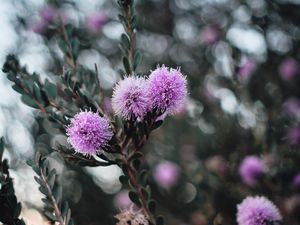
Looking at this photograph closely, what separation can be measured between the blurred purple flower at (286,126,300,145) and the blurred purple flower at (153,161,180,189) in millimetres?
1075

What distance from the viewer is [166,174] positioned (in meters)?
3.51

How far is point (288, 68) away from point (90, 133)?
9.03 ft

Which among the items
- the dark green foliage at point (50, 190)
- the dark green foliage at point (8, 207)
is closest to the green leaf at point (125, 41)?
the dark green foliage at point (50, 190)

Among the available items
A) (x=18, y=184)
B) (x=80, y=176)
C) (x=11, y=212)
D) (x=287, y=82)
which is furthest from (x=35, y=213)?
(x=287, y=82)

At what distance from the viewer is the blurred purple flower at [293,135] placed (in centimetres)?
267

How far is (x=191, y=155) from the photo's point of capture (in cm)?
358

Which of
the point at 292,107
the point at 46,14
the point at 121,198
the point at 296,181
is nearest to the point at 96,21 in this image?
the point at 46,14

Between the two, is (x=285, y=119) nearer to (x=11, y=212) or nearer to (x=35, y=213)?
(x=35, y=213)

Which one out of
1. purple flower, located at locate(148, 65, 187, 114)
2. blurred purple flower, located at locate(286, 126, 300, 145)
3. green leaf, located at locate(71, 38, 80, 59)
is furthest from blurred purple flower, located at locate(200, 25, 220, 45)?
purple flower, located at locate(148, 65, 187, 114)

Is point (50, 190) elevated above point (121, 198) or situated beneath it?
situated beneath

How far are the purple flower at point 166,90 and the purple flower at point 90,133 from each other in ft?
0.48

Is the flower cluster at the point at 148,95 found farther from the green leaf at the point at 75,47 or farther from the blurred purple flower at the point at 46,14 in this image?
the blurred purple flower at the point at 46,14

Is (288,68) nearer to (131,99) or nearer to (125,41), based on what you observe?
(125,41)

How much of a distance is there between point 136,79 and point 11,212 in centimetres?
48
